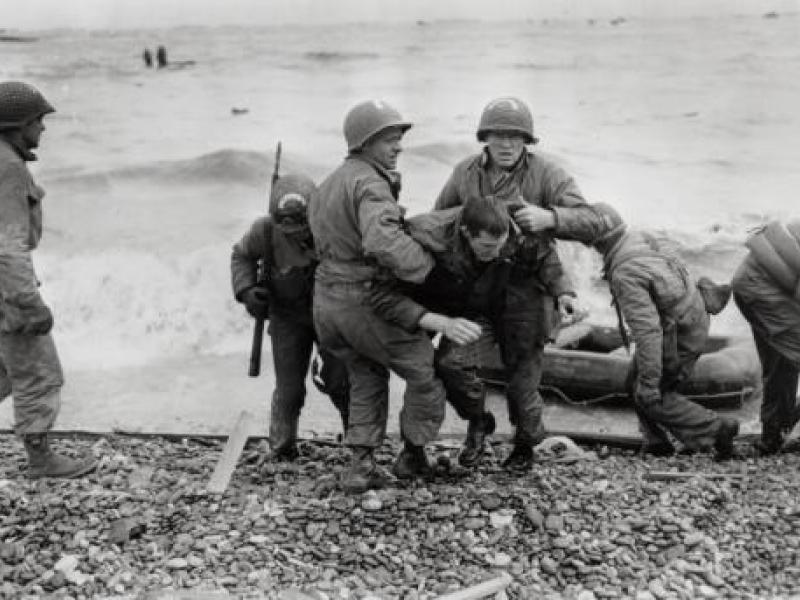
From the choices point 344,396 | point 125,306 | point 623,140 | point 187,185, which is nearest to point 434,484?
point 344,396

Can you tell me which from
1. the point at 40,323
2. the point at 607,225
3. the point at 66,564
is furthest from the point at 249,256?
the point at 607,225

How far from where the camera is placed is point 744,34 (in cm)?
7738

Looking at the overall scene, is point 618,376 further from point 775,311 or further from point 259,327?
point 259,327

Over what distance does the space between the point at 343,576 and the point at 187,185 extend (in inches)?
879

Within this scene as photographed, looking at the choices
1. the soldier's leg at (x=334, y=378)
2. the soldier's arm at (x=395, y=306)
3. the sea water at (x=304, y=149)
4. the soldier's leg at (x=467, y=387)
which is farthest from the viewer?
the sea water at (x=304, y=149)

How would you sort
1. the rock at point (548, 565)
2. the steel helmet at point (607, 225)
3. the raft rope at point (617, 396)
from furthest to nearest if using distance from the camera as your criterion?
the raft rope at point (617, 396), the steel helmet at point (607, 225), the rock at point (548, 565)

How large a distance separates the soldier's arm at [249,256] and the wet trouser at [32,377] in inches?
48.3

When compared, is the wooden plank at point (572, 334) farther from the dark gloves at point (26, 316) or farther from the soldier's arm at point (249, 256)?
the dark gloves at point (26, 316)

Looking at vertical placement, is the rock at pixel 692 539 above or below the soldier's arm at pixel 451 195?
below

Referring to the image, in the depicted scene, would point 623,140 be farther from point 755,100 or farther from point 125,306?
point 125,306

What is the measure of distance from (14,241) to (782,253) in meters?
4.89

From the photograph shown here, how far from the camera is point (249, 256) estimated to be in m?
6.02

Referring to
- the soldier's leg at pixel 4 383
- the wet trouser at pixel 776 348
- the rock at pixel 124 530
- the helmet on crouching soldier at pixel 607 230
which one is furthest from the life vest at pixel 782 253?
the soldier's leg at pixel 4 383

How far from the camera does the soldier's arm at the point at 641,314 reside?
590 cm
